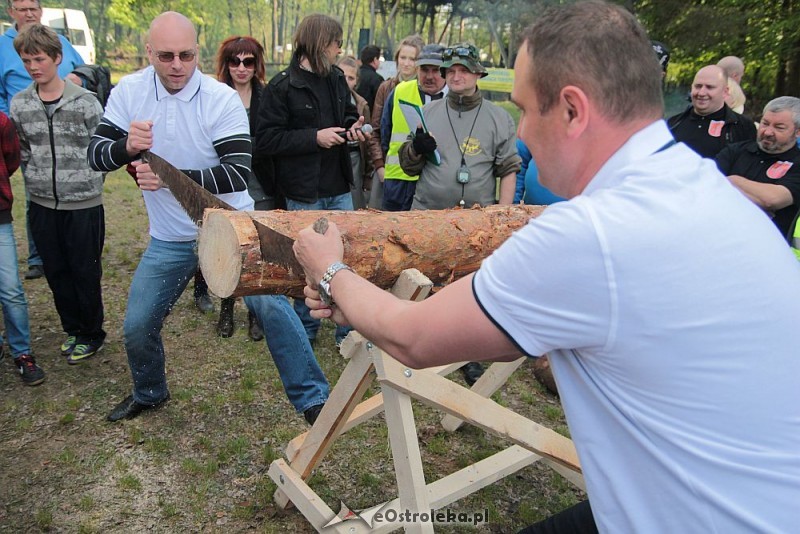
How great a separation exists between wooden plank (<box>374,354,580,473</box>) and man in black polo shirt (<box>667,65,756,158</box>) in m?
3.41

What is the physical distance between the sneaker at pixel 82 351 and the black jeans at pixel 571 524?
137 inches

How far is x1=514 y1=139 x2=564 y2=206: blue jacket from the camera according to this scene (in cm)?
450

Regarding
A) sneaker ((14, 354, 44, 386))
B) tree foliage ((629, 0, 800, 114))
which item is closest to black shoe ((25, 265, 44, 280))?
sneaker ((14, 354, 44, 386))

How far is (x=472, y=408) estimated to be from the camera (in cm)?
255

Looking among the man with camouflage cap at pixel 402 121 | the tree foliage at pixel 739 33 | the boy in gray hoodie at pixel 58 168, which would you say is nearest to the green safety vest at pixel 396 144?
the man with camouflage cap at pixel 402 121

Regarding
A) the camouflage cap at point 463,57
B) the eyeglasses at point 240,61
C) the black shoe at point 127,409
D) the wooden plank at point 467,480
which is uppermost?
the camouflage cap at point 463,57

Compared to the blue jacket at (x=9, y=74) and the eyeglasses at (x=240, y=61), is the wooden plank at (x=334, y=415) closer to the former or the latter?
the eyeglasses at (x=240, y=61)

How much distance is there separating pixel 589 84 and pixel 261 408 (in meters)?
3.15

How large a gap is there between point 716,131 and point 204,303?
4444 millimetres

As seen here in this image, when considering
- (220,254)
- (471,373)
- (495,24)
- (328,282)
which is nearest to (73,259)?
(220,254)

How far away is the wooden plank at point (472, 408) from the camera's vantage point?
92.1 inches

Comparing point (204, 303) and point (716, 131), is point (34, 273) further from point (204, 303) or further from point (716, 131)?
point (716, 131)

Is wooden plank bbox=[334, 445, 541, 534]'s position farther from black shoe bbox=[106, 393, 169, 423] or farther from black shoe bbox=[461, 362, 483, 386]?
black shoe bbox=[106, 393, 169, 423]

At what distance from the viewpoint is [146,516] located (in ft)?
9.61
